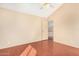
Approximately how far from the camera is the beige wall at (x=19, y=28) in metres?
1.30

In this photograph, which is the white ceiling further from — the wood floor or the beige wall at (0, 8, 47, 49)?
the wood floor

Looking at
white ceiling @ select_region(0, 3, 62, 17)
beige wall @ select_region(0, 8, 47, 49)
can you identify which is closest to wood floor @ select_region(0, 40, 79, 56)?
beige wall @ select_region(0, 8, 47, 49)

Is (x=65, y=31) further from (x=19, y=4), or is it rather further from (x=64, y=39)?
(x=19, y=4)

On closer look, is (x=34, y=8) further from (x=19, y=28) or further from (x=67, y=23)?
(x=67, y=23)

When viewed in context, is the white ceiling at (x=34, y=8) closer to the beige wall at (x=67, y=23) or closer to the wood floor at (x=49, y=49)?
the beige wall at (x=67, y=23)

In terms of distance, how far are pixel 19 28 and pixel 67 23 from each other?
0.57 metres

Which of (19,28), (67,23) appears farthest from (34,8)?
(67,23)

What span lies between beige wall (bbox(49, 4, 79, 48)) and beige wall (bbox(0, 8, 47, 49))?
0.16m

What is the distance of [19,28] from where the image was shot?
1.34 m

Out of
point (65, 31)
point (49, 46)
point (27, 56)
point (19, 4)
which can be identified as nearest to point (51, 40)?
point (49, 46)

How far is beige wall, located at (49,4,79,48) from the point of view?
1.33 meters

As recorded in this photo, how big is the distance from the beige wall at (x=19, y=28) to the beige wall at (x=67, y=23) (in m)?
0.16

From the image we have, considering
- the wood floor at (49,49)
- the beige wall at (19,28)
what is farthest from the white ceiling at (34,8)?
the wood floor at (49,49)

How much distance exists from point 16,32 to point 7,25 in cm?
13
